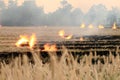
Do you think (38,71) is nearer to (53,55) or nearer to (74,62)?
(53,55)

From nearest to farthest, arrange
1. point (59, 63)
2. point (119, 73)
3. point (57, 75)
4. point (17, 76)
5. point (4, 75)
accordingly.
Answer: point (57, 75) → point (59, 63) → point (17, 76) → point (4, 75) → point (119, 73)

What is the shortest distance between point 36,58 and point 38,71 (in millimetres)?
565

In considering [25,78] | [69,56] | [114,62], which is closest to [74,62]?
[69,56]

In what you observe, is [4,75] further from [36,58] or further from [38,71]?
[38,71]

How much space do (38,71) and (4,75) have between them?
1.26m

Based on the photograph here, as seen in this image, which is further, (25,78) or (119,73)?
(119,73)

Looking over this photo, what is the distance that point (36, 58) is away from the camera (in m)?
6.24

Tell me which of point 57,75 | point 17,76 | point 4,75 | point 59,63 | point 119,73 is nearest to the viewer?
point 57,75

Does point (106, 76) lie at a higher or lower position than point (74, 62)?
lower

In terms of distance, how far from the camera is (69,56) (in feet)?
22.4

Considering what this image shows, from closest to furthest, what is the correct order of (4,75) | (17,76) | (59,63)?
(59,63) < (17,76) < (4,75)

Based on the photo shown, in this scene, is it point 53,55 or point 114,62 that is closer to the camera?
point 53,55

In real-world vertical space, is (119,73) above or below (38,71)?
below

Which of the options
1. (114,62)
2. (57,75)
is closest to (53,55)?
(57,75)
